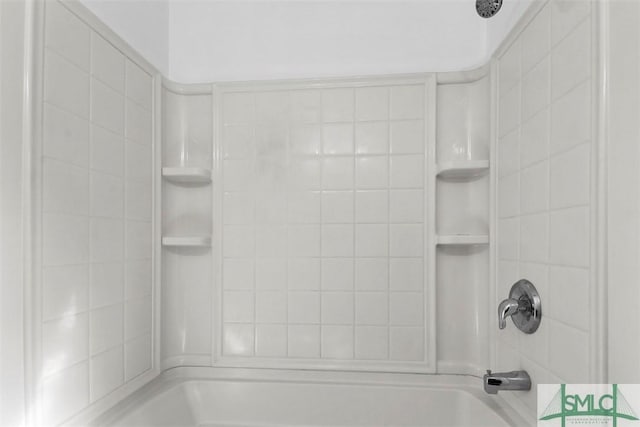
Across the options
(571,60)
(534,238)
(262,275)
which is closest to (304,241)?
(262,275)

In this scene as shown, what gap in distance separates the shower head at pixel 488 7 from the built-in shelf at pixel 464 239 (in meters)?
0.69

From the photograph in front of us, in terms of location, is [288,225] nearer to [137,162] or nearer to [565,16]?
[137,162]

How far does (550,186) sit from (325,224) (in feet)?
2.55

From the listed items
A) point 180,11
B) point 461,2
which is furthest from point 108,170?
point 461,2

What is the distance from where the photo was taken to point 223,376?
1578 millimetres

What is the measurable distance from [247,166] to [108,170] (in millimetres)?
505

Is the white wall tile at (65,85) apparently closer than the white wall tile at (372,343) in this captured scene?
Yes

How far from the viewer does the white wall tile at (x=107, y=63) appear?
3.88 feet

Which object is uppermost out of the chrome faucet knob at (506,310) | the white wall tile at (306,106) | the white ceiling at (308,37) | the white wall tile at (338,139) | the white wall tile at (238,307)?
the white ceiling at (308,37)

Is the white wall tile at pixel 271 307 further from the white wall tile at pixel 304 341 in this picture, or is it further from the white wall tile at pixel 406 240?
the white wall tile at pixel 406 240

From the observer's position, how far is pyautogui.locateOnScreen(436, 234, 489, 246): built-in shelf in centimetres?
141

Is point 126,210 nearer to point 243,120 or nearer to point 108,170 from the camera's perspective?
point 108,170

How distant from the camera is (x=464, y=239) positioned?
1.42m

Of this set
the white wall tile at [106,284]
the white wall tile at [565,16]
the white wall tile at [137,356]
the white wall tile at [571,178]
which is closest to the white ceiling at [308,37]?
the white wall tile at [565,16]
